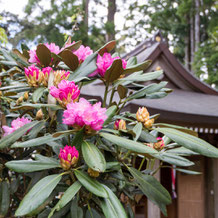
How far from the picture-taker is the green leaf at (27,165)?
636mm

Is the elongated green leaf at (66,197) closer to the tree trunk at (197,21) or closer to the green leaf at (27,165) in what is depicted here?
the green leaf at (27,165)

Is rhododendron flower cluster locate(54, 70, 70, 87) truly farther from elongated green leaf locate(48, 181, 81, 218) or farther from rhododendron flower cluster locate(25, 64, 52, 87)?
elongated green leaf locate(48, 181, 81, 218)

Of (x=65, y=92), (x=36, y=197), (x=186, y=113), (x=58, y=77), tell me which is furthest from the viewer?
(x=186, y=113)

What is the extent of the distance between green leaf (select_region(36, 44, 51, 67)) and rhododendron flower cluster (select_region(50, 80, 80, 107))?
0.65 feet

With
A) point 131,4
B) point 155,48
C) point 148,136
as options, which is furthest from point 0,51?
point 131,4

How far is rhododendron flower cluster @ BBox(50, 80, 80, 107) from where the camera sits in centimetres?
68

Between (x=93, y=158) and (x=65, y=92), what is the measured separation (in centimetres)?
19

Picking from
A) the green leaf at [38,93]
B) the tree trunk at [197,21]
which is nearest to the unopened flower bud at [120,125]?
A: the green leaf at [38,93]

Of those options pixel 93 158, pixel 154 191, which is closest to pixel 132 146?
pixel 93 158

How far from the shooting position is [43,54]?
0.85 metres

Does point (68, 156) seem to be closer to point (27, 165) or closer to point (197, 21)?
point (27, 165)

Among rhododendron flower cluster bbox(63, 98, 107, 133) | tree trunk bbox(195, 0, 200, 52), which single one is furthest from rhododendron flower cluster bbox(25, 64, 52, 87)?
tree trunk bbox(195, 0, 200, 52)

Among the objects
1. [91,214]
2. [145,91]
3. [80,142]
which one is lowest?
[91,214]

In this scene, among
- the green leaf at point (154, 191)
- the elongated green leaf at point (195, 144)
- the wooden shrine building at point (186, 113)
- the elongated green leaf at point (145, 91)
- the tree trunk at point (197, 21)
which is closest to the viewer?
the elongated green leaf at point (195, 144)
